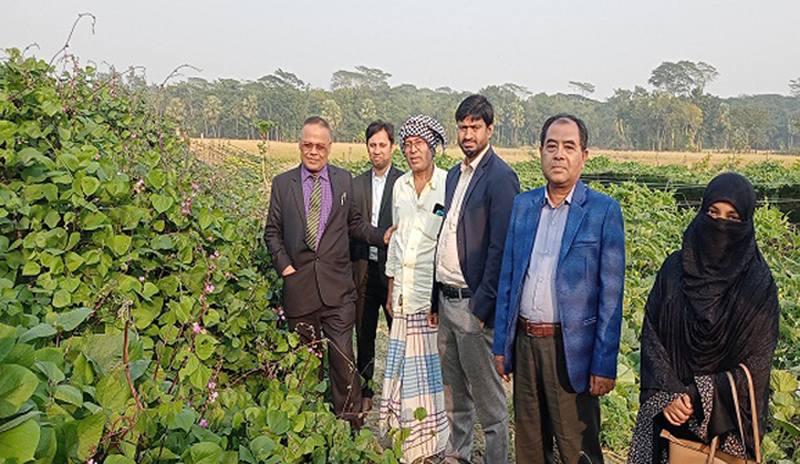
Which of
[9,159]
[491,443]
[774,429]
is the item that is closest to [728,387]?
[491,443]

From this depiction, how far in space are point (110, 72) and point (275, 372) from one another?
261cm

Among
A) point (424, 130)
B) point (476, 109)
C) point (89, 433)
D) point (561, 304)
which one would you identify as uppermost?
point (476, 109)

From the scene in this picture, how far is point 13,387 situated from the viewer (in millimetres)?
917

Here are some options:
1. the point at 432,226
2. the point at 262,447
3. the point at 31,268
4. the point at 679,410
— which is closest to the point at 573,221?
the point at 679,410

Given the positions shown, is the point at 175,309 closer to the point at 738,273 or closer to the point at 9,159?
the point at 9,159

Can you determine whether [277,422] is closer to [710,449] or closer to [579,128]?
[710,449]

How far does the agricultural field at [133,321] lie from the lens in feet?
3.83

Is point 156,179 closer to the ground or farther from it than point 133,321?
farther from it

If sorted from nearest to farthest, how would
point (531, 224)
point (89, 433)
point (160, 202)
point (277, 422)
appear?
point (89, 433) < point (277, 422) < point (160, 202) < point (531, 224)

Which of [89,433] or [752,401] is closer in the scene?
[89,433]

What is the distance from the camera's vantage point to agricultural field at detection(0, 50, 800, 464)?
46.0 inches

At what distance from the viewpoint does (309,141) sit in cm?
349

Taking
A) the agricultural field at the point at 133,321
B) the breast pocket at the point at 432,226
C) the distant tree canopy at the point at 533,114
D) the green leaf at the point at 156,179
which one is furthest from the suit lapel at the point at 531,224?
the distant tree canopy at the point at 533,114

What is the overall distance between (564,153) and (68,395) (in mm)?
2144
